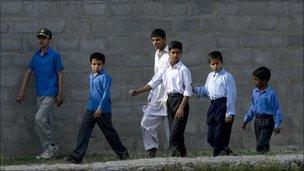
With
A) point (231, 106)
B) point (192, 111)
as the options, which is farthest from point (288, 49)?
point (231, 106)

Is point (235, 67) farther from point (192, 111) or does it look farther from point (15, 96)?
point (15, 96)

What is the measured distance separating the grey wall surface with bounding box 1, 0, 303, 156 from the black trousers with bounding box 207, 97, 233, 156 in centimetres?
158

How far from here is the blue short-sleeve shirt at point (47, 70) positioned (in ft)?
34.4

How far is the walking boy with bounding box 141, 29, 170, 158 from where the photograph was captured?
982cm

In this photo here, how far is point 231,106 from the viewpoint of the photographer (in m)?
9.25

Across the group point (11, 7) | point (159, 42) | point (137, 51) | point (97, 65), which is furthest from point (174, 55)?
point (11, 7)

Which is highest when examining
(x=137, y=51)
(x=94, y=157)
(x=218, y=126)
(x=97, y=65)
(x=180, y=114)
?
(x=137, y=51)

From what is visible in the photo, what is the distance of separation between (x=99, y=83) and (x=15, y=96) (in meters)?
1.70

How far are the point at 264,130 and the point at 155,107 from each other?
4.37 ft

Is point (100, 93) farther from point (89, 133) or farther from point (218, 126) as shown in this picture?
point (218, 126)

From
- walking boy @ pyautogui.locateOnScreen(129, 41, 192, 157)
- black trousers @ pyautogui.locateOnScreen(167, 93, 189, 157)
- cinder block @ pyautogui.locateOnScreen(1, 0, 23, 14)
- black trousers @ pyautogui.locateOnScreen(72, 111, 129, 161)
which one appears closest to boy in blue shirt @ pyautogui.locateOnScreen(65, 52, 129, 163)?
black trousers @ pyautogui.locateOnScreen(72, 111, 129, 161)

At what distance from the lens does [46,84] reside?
1048cm

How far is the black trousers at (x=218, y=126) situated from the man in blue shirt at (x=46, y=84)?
218 cm

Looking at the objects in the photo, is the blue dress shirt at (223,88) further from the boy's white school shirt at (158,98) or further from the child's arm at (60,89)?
the child's arm at (60,89)
